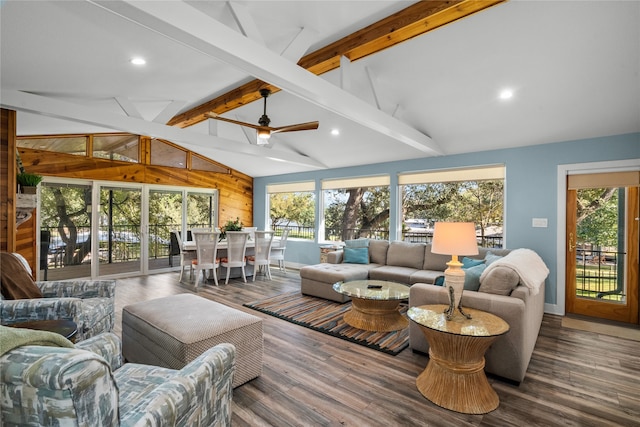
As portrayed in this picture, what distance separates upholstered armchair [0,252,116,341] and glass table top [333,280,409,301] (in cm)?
233

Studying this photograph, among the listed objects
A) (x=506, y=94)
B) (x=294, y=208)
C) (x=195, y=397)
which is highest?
(x=506, y=94)

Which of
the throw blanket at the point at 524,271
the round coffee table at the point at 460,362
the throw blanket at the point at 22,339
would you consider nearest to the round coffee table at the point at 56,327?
the throw blanket at the point at 22,339

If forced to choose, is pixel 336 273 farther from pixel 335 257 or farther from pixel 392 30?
pixel 392 30

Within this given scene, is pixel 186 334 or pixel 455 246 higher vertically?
pixel 455 246

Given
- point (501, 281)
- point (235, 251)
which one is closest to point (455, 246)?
point (501, 281)

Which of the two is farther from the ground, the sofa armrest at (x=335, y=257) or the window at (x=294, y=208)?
the window at (x=294, y=208)

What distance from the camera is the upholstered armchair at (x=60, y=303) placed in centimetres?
221

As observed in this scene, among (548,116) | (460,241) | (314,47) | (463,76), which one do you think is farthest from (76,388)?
(548,116)

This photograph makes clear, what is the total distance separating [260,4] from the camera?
241 centimetres

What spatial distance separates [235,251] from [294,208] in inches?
93.0

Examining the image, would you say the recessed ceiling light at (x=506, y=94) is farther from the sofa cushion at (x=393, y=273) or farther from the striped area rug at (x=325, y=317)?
the striped area rug at (x=325, y=317)

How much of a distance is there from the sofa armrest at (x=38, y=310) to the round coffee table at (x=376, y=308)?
2.44 m

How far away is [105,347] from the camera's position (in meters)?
1.55

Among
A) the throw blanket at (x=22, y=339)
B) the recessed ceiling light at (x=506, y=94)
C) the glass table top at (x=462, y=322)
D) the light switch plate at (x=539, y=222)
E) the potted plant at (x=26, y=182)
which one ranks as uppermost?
the recessed ceiling light at (x=506, y=94)
